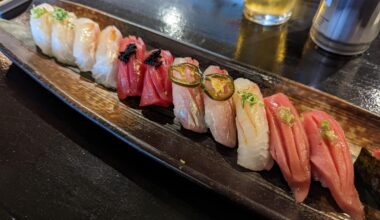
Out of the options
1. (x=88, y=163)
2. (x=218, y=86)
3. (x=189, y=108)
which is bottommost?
(x=88, y=163)

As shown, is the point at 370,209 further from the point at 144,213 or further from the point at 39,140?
the point at 39,140

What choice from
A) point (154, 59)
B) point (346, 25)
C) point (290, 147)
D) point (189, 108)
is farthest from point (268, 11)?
point (290, 147)

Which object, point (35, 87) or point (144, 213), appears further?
point (35, 87)

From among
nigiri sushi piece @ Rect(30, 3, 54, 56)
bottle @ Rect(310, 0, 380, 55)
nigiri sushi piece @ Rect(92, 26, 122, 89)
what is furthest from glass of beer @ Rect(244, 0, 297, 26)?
nigiri sushi piece @ Rect(30, 3, 54, 56)

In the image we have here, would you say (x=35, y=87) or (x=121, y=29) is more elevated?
(x=121, y=29)

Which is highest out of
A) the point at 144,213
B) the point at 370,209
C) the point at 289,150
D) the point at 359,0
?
the point at 359,0

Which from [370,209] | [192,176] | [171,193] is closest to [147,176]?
[171,193]

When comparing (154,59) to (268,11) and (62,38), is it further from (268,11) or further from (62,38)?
(268,11)
